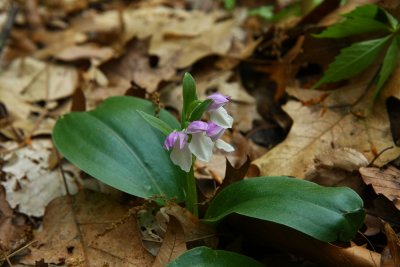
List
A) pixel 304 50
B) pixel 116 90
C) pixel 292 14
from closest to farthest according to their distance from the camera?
pixel 304 50 → pixel 116 90 → pixel 292 14

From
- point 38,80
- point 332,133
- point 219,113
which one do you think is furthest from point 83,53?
point 219,113

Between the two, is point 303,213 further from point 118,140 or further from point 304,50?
point 304,50

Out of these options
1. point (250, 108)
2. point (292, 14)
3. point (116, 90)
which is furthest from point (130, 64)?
point (292, 14)

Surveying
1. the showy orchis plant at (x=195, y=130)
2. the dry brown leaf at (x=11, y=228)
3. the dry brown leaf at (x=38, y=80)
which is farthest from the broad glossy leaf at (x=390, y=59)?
the dry brown leaf at (x=38, y=80)

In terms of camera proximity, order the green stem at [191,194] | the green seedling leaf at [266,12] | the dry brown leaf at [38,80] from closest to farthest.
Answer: the green stem at [191,194] < the dry brown leaf at [38,80] < the green seedling leaf at [266,12]

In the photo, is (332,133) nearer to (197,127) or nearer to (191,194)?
(191,194)

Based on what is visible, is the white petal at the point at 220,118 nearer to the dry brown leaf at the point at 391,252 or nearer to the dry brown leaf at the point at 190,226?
the dry brown leaf at the point at 190,226

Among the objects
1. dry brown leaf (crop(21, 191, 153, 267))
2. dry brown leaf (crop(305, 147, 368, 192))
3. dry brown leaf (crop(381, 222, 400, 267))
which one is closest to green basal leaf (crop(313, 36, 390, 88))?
dry brown leaf (crop(305, 147, 368, 192))
